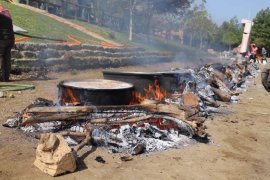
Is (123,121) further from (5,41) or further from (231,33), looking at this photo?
(231,33)

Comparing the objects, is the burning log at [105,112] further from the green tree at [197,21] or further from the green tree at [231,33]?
the green tree at [231,33]

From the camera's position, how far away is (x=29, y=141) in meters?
5.90

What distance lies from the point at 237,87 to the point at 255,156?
10.3 m

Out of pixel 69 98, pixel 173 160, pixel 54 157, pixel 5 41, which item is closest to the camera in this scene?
pixel 54 157

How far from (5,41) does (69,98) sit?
177 inches

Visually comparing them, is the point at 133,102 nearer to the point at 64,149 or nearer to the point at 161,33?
the point at 64,149

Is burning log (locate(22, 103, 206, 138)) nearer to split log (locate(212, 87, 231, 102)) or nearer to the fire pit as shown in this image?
the fire pit

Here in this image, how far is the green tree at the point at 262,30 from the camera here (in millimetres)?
59000

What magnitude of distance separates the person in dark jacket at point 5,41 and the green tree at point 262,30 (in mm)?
55182

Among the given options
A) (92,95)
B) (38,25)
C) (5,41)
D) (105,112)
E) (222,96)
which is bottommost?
(222,96)

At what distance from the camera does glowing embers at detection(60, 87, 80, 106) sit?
7.14 meters

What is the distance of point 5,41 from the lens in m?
10.5

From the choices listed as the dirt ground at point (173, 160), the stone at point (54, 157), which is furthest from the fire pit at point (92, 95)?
the stone at point (54, 157)

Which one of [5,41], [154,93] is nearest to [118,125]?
[154,93]
